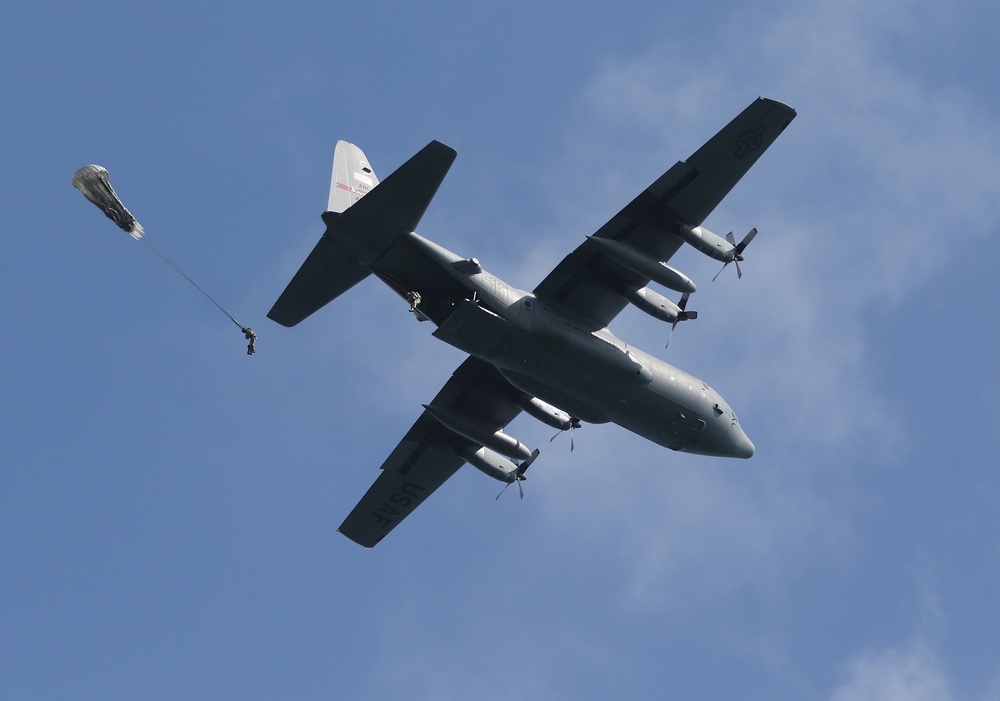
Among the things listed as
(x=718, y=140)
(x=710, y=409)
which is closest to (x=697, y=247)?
(x=718, y=140)

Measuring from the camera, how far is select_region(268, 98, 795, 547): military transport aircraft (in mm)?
30625

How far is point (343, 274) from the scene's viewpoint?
32094 mm

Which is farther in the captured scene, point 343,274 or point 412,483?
point 412,483

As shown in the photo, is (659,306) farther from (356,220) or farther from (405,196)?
(356,220)

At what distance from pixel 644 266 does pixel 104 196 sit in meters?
13.0

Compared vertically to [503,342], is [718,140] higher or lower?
higher

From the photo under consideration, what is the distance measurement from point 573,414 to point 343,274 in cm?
744

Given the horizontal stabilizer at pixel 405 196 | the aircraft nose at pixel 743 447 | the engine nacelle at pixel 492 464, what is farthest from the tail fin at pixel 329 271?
the aircraft nose at pixel 743 447

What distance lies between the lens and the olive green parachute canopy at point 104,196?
27625 millimetres

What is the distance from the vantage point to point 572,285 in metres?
33.0

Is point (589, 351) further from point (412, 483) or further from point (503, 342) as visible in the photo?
point (412, 483)

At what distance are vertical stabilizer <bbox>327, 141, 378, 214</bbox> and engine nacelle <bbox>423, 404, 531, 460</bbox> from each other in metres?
6.67

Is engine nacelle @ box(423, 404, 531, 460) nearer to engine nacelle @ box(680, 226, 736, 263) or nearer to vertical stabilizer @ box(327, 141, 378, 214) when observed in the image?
vertical stabilizer @ box(327, 141, 378, 214)

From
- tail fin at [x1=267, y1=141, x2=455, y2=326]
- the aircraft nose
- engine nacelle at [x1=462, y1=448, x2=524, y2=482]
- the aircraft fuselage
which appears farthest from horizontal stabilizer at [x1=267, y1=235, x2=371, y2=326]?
the aircraft nose
